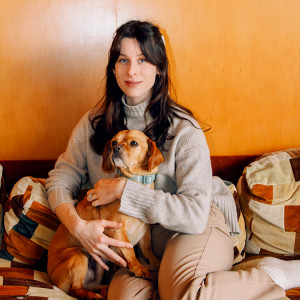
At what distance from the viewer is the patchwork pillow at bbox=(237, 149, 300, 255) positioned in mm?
1775

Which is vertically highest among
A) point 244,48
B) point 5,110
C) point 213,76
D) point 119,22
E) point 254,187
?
point 119,22

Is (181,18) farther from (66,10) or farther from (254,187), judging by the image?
(254,187)

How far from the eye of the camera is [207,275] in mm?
1301

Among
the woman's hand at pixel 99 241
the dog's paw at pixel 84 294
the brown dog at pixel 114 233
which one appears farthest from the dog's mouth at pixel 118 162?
the dog's paw at pixel 84 294

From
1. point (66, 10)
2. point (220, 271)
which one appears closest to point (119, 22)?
point (66, 10)

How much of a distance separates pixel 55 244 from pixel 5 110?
35.6 inches

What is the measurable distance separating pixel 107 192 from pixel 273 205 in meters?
0.81

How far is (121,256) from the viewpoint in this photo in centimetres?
148

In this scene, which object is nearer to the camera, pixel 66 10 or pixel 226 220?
pixel 226 220

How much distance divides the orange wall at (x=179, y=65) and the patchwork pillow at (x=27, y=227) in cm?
50

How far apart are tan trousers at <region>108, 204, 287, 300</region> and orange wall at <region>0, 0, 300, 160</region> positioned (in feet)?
2.87

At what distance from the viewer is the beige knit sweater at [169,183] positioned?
4.71 ft

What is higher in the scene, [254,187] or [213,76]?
[213,76]

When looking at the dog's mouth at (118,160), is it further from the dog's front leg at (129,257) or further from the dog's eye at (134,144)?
the dog's front leg at (129,257)
